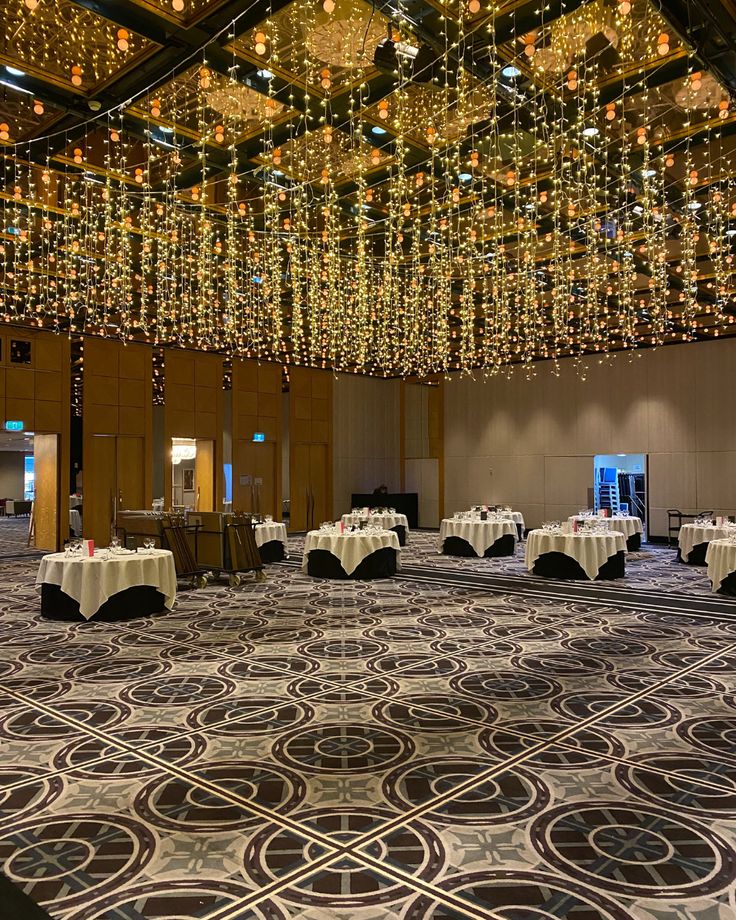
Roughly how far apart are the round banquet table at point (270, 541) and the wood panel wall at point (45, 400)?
433 cm

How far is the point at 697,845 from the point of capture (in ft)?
8.99

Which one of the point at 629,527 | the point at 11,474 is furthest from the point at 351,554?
the point at 11,474

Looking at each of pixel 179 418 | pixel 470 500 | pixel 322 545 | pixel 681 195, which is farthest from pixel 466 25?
pixel 470 500

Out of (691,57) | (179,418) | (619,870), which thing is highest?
(691,57)

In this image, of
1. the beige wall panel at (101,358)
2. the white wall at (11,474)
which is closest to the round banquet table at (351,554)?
the beige wall panel at (101,358)

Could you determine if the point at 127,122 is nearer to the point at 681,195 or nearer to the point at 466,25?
the point at 466,25

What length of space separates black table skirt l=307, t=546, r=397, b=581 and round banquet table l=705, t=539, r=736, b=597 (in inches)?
162

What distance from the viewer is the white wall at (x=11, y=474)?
90.6 ft

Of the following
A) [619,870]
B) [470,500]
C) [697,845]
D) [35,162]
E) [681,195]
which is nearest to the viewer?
[619,870]

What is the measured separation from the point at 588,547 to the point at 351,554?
323 cm

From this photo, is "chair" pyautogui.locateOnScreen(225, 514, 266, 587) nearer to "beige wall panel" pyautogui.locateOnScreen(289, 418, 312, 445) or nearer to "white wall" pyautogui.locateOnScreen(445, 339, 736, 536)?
"beige wall panel" pyautogui.locateOnScreen(289, 418, 312, 445)

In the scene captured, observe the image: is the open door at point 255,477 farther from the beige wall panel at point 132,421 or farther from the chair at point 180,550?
the chair at point 180,550

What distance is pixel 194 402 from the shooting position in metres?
15.4

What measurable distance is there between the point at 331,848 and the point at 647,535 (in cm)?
1434
